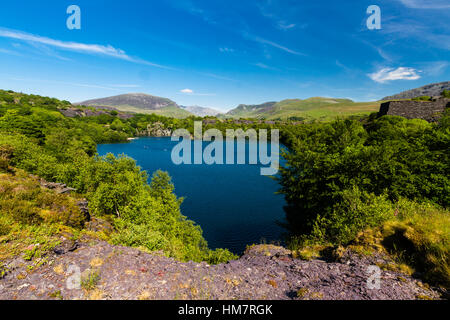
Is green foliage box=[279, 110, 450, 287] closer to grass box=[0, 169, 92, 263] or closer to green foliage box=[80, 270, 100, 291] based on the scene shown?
green foliage box=[80, 270, 100, 291]

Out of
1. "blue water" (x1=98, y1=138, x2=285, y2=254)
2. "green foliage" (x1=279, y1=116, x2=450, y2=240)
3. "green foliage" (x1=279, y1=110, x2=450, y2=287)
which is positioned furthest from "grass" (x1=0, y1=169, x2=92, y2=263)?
"blue water" (x1=98, y1=138, x2=285, y2=254)

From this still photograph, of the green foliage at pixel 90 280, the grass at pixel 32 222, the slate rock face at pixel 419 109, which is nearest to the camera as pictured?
the green foliage at pixel 90 280

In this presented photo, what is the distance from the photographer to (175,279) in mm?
7824

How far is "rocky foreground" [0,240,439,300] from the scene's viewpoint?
6.38m

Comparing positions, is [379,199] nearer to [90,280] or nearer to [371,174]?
[371,174]

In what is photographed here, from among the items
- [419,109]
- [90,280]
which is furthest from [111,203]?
[419,109]

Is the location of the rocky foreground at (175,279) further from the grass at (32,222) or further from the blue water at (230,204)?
the blue water at (230,204)

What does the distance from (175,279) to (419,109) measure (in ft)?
281

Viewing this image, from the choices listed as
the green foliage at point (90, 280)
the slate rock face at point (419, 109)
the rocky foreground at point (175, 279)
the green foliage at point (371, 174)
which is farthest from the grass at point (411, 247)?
the slate rock face at point (419, 109)

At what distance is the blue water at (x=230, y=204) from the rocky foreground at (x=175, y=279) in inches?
880

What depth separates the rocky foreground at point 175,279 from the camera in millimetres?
6379

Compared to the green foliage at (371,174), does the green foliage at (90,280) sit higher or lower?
lower

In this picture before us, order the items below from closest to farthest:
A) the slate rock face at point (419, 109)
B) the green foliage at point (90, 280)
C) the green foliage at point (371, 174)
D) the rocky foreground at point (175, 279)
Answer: the rocky foreground at point (175, 279)
the green foliage at point (90, 280)
the green foliage at point (371, 174)
the slate rock face at point (419, 109)

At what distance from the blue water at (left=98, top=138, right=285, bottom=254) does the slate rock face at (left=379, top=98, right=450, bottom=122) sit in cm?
4863
